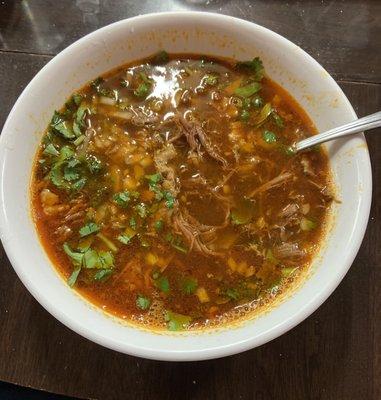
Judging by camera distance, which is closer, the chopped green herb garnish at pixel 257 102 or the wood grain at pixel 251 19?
the chopped green herb garnish at pixel 257 102

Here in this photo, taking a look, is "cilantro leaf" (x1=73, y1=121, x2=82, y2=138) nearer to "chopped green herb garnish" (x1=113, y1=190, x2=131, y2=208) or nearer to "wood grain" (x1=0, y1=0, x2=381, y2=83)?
"chopped green herb garnish" (x1=113, y1=190, x2=131, y2=208)

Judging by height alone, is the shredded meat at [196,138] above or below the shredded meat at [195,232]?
above

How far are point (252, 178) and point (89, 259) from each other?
0.74m

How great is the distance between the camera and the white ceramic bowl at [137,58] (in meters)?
2.18

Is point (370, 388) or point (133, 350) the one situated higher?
point (133, 350)

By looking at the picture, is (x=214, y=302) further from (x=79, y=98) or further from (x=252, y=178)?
(x=79, y=98)

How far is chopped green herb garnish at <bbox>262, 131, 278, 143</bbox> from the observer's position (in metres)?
2.44

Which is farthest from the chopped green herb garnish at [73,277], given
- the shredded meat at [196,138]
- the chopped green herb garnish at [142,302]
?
the shredded meat at [196,138]

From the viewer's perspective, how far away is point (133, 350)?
214cm

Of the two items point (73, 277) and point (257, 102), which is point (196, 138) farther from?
point (73, 277)

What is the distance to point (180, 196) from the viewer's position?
2.39 meters

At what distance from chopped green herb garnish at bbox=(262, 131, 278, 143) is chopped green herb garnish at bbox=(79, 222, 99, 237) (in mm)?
782

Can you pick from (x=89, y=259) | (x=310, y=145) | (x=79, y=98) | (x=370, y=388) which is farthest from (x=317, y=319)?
(x=79, y=98)

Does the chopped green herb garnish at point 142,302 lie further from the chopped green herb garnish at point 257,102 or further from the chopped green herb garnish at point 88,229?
the chopped green herb garnish at point 257,102
